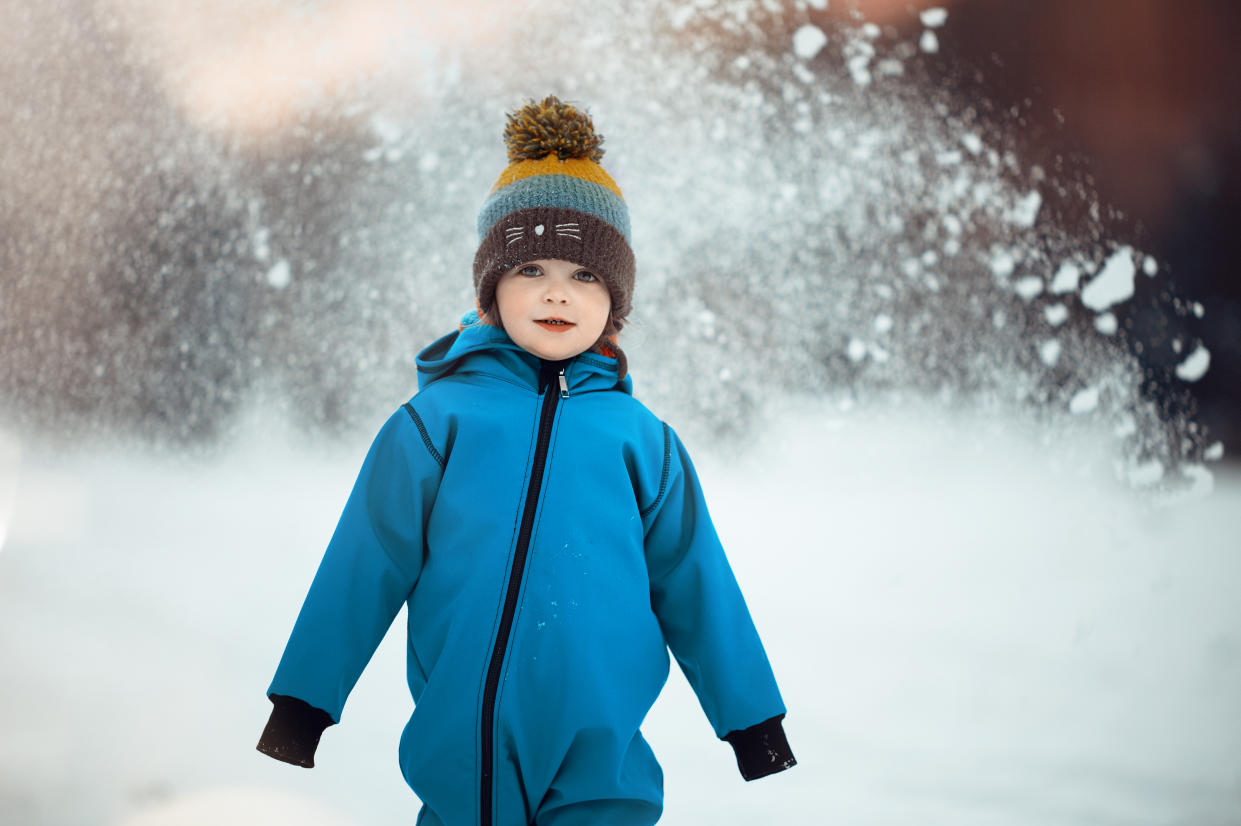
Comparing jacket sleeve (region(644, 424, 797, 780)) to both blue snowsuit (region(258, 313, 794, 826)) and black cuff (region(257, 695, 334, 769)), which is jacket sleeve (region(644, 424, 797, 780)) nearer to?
blue snowsuit (region(258, 313, 794, 826))

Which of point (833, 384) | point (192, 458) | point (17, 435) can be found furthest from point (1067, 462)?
point (17, 435)

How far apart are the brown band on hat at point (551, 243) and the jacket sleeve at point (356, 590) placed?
134 mm

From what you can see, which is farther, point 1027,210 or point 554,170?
point 1027,210

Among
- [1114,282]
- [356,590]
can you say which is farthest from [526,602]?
[1114,282]

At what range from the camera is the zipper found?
0.62 meters

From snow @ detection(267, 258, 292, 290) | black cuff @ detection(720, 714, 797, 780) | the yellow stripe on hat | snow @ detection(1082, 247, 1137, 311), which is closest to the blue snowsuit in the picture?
black cuff @ detection(720, 714, 797, 780)

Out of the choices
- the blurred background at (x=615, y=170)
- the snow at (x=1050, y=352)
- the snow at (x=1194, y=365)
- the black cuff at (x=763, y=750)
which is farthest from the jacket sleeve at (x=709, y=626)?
the snow at (x=1194, y=365)

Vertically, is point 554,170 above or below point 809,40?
below

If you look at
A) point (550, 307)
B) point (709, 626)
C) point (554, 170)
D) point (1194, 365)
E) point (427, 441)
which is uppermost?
point (1194, 365)

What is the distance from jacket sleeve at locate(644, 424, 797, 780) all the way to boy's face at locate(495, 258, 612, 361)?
0.12m

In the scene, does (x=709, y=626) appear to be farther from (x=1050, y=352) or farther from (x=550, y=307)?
(x=1050, y=352)

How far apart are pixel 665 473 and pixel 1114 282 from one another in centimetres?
96

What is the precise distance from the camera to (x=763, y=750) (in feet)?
2.30

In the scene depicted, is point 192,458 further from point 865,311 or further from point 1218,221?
point 1218,221
